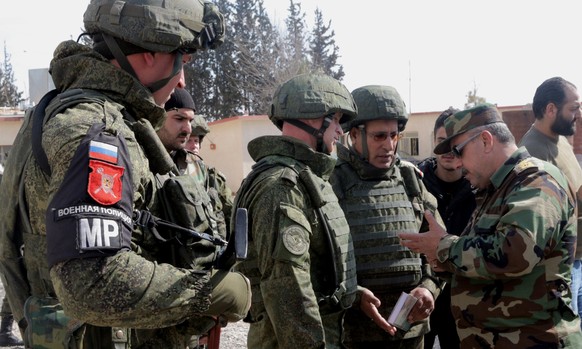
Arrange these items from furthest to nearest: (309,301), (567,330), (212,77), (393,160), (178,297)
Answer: (212,77), (393,160), (567,330), (309,301), (178,297)

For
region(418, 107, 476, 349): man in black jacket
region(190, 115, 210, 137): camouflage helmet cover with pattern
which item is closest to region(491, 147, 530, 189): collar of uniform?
region(418, 107, 476, 349): man in black jacket

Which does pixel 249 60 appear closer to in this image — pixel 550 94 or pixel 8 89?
pixel 8 89

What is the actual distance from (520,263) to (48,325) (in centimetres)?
221

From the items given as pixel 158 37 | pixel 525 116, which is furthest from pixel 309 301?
pixel 525 116

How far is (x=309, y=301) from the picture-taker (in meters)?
2.88

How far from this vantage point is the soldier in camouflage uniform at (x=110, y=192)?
64.0 inches

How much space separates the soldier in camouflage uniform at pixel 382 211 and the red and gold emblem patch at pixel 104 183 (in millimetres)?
2443

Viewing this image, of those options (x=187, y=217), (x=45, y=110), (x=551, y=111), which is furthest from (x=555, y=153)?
(x=45, y=110)

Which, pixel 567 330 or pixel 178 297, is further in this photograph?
pixel 567 330

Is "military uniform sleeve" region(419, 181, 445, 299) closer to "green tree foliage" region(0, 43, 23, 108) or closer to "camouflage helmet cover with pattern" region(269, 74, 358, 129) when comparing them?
"camouflage helmet cover with pattern" region(269, 74, 358, 129)

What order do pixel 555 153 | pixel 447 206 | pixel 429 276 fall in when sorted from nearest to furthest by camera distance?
pixel 429 276 → pixel 447 206 → pixel 555 153

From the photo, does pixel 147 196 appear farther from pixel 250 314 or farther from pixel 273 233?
pixel 250 314

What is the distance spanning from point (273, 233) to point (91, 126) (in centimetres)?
135

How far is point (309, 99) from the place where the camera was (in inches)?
134
